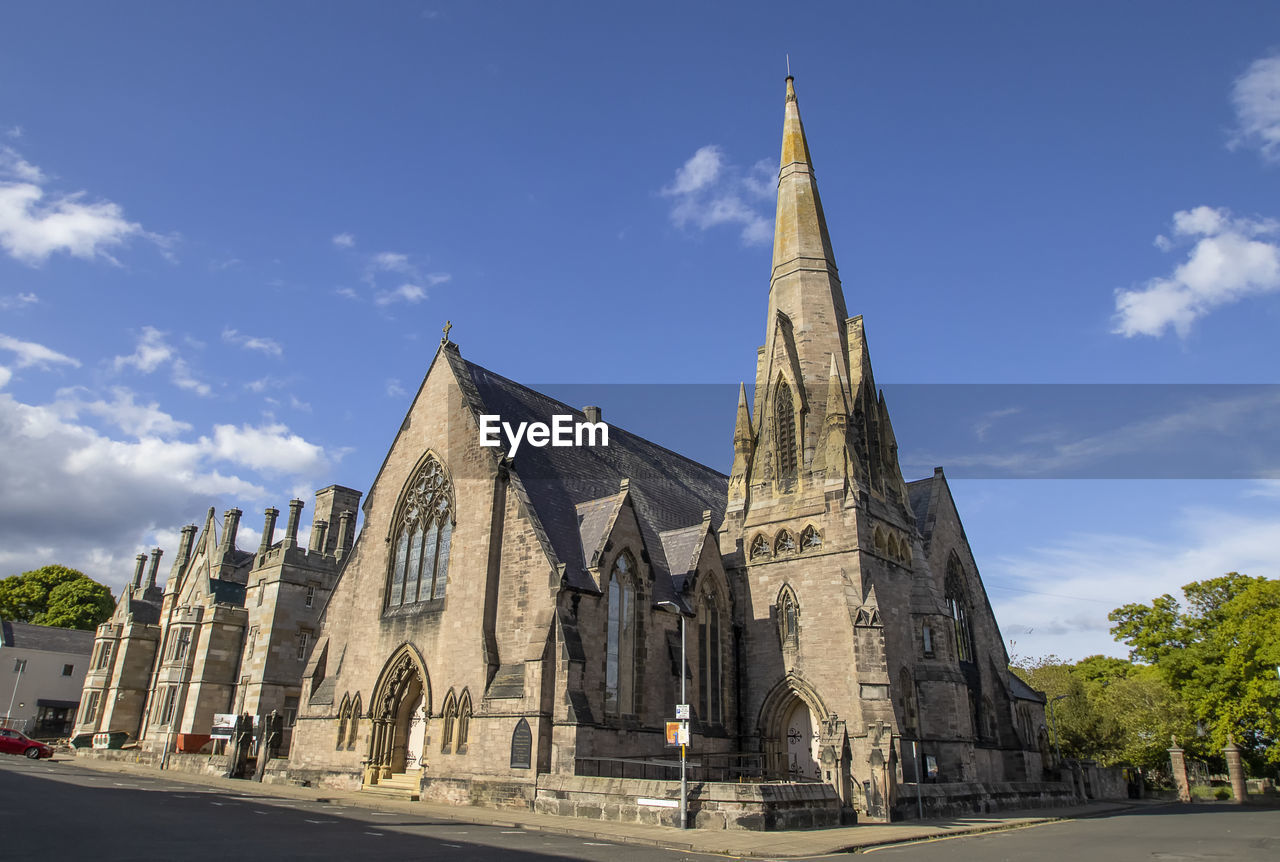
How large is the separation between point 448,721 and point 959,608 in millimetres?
23029

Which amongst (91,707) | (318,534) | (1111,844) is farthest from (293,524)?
A: (1111,844)

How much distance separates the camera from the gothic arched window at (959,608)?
3519 cm

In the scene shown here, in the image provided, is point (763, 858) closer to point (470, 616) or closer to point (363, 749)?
point (470, 616)

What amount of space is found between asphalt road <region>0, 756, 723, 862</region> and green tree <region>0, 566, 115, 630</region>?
208ft

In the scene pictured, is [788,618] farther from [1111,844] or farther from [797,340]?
[1111,844]

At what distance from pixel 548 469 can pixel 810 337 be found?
12.7 meters

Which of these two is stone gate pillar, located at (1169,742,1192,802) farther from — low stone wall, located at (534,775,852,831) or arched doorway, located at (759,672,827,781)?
low stone wall, located at (534,775,852,831)

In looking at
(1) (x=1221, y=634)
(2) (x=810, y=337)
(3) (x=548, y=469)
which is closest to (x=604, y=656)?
(3) (x=548, y=469)

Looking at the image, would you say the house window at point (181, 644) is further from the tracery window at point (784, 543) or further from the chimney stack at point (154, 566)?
the tracery window at point (784, 543)

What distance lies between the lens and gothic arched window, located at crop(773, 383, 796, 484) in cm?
3203

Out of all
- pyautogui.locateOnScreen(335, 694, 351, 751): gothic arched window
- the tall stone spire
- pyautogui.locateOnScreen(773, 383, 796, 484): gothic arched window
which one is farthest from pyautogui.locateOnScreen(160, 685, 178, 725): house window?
pyautogui.locateOnScreen(773, 383, 796, 484): gothic arched window

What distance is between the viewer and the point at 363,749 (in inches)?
1044

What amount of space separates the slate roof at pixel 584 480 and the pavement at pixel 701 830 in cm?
679

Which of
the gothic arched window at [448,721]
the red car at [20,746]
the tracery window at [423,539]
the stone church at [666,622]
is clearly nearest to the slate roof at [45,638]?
the red car at [20,746]
